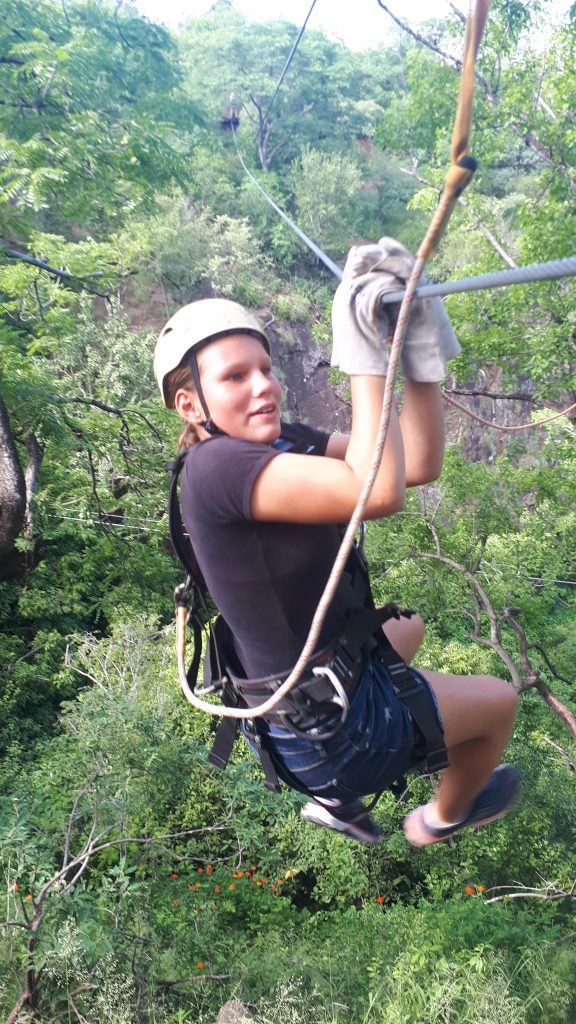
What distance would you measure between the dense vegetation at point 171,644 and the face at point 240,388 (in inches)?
128

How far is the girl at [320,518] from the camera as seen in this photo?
132 centimetres

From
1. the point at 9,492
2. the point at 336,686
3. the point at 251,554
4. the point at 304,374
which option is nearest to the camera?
the point at 251,554

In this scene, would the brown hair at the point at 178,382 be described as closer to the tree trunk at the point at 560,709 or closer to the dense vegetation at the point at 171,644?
the dense vegetation at the point at 171,644

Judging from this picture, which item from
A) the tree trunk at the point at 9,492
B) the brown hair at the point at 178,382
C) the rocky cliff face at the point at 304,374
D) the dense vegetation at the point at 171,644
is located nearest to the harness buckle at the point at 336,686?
the brown hair at the point at 178,382

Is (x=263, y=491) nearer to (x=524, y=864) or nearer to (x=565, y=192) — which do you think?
(x=524, y=864)

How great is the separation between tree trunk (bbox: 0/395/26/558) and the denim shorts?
10.1 ft

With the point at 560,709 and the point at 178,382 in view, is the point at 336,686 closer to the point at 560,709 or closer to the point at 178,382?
the point at 178,382

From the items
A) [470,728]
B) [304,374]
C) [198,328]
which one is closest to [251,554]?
[198,328]

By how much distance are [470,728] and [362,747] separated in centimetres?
35

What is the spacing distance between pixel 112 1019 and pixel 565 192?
28.5 feet

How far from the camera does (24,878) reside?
200 inches

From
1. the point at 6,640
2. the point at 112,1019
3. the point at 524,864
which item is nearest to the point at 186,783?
the point at 112,1019

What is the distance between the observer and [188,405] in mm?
1601

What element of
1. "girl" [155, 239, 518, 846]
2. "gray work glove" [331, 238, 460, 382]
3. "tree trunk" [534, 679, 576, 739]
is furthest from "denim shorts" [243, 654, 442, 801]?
"tree trunk" [534, 679, 576, 739]
